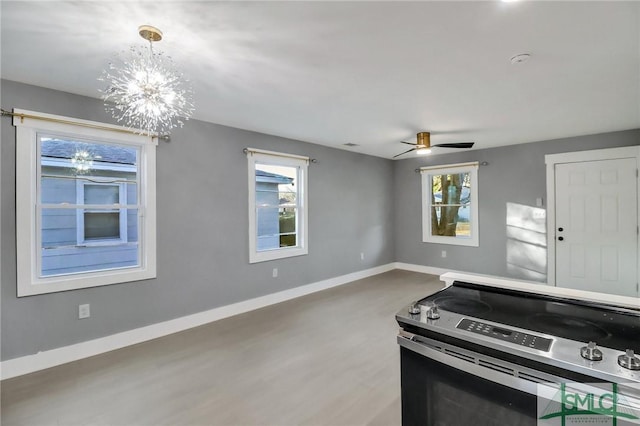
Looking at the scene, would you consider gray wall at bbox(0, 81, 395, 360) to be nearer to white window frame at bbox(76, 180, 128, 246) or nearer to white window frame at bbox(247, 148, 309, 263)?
white window frame at bbox(247, 148, 309, 263)

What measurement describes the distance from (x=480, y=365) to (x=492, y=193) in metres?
5.13

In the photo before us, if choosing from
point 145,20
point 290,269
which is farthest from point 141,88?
point 290,269

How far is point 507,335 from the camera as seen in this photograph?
953 millimetres

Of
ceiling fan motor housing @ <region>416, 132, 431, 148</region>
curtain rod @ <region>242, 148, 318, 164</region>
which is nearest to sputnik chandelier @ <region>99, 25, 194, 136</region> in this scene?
curtain rod @ <region>242, 148, 318, 164</region>

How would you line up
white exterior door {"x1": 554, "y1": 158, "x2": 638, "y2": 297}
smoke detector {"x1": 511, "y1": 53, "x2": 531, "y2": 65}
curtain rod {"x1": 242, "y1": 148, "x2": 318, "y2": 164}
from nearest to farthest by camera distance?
smoke detector {"x1": 511, "y1": 53, "x2": 531, "y2": 65}, curtain rod {"x1": 242, "y1": 148, "x2": 318, "y2": 164}, white exterior door {"x1": 554, "y1": 158, "x2": 638, "y2": 297}

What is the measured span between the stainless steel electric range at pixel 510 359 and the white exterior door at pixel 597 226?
4192 mm

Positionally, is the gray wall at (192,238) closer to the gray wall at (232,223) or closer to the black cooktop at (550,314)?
the gray wall at (232,223)

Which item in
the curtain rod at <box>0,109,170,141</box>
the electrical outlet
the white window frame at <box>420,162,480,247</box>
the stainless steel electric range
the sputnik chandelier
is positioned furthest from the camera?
the white window frame at <box>420,162,480,247</box>

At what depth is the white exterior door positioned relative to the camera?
161 inches

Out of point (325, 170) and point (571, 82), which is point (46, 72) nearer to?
point (325, 170)

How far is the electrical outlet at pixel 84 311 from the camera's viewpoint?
274cm

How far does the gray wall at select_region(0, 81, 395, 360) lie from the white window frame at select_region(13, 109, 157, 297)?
6 centimetres

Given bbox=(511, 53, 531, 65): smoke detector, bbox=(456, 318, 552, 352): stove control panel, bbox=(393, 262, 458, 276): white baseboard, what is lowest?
bbox=(393, 262, 458, 276): white baseboard

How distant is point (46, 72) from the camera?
2318 mm
